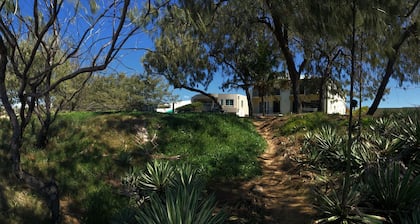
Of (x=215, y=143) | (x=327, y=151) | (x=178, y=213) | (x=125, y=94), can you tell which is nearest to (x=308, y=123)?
(x=215, y=143)

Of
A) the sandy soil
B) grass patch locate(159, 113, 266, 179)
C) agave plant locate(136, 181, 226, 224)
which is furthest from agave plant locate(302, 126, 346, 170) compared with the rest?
agave plant locate(136, 181, 226, 224)

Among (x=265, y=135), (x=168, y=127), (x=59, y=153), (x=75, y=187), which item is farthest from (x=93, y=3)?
(x=265, y=135)

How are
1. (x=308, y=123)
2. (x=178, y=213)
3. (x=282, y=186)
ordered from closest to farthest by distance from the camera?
(x=178, y=213) < (x=282, y=186) < (x=308, y=123)

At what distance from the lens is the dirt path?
6.82m

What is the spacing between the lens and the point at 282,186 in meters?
8.76

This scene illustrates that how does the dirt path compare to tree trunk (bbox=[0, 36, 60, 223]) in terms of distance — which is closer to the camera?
tree trunk (bbox=[0, 36, 60, 223])

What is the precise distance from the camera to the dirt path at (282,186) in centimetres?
682

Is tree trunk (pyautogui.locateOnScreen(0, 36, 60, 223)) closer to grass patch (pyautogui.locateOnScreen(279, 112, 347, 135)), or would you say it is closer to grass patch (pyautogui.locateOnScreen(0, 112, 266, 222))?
grass patch (pyautogui.locateOnScreen(0, 112, 266, 222))

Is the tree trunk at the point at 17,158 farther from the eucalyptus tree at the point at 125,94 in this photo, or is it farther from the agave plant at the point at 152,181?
the eucalyptus tree at the point at 125,94

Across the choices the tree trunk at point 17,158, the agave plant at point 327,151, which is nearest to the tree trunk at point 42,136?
the tree trunk at point 17,158

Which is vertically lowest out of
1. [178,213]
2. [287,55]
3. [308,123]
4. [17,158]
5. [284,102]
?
[178,213]

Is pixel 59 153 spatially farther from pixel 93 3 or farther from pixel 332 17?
pixel 332 17

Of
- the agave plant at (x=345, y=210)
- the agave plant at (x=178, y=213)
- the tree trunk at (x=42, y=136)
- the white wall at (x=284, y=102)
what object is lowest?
the agave plant at (x=345, y=210)

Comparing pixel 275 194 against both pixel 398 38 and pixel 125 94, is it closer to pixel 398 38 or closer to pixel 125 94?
pixel 398 38
